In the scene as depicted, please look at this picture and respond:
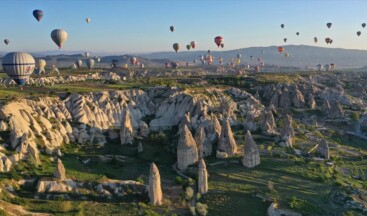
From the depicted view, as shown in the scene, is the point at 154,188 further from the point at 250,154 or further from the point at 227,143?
the point at 227,143

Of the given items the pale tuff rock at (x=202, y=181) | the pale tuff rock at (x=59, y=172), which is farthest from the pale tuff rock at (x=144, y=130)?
the pale tuff rock at (x=59, y=172)

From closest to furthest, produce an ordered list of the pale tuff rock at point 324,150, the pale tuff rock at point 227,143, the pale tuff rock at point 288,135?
the pale tuff rock at point 227,143, the pale tuff rock at point 324,150, the pale tuff rock at point 288,135

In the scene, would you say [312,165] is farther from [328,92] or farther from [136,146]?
[328,92]

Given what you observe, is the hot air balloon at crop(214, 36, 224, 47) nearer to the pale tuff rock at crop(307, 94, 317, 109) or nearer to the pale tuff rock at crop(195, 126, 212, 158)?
the pale tuff rock at crop(307, 94, 317, 109)

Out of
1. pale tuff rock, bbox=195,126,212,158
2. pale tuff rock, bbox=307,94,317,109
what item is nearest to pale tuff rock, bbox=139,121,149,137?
pale tuff rock, bbox=195,126,212,158

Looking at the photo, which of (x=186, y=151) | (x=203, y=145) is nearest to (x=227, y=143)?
(x=203, y=145)

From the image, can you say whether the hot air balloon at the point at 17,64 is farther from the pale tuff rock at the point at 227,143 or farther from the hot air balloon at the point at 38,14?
the pale tuff rock at the point at 227,143
